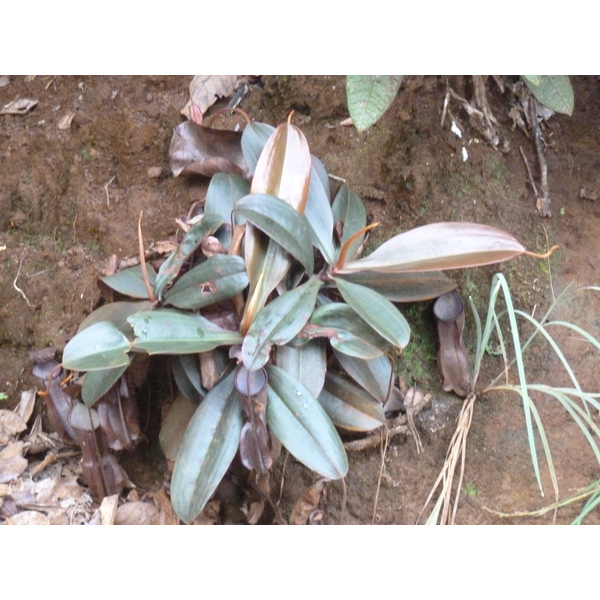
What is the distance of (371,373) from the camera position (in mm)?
1040

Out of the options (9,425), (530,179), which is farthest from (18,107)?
(530,179)

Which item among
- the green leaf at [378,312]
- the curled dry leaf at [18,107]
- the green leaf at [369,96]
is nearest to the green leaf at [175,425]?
the green leaf at [378,312]

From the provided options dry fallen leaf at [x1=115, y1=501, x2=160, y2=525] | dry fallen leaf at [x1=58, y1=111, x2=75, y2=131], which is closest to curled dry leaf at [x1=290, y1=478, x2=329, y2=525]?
dry fallen leaf at [x1=115, y1=501, x2=160, y2=525]

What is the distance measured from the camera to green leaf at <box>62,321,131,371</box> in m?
0.88

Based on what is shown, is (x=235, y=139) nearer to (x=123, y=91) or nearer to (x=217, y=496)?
(x=123, y=91)

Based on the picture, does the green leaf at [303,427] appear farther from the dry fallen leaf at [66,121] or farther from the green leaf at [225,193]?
the dry fallen leaf at [66,121]

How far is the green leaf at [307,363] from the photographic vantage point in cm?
102

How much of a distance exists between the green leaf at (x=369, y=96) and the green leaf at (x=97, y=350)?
55 centimetres

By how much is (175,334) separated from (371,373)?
13.8 inches

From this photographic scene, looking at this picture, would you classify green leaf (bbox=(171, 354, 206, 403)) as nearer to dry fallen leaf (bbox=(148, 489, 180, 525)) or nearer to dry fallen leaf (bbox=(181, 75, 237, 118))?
dry fallen leaf (bbox=(148, 489, 180, 525))

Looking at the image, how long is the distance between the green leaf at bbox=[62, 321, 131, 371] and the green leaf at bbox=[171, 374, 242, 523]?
6.6 inches

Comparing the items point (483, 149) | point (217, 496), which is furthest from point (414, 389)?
point (483, 149)

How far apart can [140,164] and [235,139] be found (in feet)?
0.76

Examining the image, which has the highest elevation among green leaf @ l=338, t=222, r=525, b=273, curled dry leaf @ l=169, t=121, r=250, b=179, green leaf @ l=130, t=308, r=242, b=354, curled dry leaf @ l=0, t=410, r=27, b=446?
curled dry leaf @ l=169, t=121, r=250, b=179
